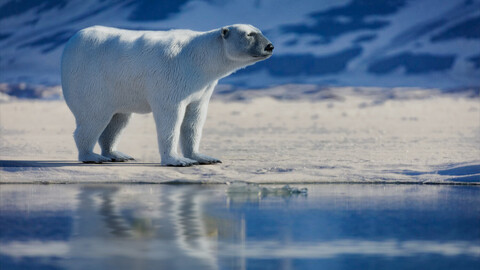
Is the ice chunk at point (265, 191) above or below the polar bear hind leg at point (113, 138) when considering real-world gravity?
below

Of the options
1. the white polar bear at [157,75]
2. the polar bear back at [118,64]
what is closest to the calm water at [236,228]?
the white polar bear at [157,75]

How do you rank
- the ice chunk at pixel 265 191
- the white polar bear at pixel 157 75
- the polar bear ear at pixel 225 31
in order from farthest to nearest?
the polar bear ear at pixel 225 31, the white polar bear at pixel 157 75, the ice chunk at pixel 265 191

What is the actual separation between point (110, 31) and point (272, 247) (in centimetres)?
723

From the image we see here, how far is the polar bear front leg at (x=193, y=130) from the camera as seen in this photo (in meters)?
11.8

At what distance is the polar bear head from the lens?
1112cm

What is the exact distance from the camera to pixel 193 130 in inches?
466

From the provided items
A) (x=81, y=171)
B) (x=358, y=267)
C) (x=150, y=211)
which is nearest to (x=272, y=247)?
(x=358, y=267)

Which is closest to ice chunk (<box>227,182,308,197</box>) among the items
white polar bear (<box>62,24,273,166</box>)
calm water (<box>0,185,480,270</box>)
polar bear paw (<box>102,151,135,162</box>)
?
calm water (<box>0,185,480,270</box>)

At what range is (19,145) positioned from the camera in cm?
1595

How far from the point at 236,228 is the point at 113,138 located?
6.35 m

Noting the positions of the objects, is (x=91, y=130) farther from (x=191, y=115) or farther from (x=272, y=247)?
(x=272, y=247)

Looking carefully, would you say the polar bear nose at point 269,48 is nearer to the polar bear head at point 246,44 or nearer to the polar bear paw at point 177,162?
the polar bear head at point 246,44

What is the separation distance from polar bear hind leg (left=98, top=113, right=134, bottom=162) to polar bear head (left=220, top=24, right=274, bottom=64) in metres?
2.49

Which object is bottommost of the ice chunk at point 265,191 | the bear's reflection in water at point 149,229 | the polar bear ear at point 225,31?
the bear's reflection in water at point 149,229
